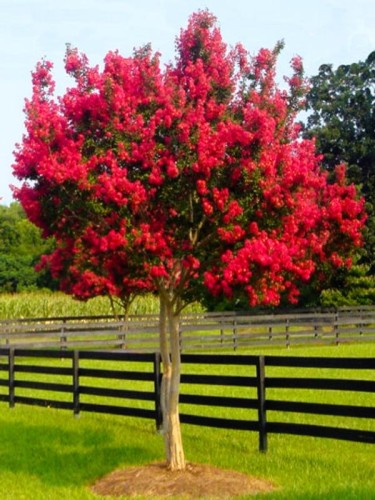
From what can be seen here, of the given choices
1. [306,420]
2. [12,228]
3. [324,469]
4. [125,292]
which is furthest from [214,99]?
[12,228]

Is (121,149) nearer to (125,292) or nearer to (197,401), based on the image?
(125,292)

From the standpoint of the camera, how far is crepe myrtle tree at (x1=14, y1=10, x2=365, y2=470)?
9.98 metres

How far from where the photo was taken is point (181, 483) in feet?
33.5

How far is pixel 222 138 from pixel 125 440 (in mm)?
5201

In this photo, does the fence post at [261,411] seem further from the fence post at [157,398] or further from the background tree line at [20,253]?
the background tree line at [20,253]

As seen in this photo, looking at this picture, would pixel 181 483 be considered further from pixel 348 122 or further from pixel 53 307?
pixel 348 122

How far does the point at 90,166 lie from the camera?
10.1 meters

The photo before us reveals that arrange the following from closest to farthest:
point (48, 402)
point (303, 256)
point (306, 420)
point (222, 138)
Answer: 1. point (222, 138)
2. point (303, 256)
3. point (306, 420)
4. point (48, 402)

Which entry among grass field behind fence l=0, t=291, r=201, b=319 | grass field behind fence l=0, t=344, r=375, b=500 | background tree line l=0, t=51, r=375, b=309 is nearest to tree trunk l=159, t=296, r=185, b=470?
grass field behind fence l=0, t=344, r=375, b=500

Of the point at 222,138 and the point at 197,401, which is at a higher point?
the point at 222,138

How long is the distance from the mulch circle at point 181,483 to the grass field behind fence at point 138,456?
267mm

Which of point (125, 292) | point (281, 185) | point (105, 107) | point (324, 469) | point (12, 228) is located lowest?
point (324, 469)

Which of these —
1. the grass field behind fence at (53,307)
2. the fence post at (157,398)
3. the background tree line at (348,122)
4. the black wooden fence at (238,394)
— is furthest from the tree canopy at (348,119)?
the fence post at (157,398)

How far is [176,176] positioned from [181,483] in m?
3.60
